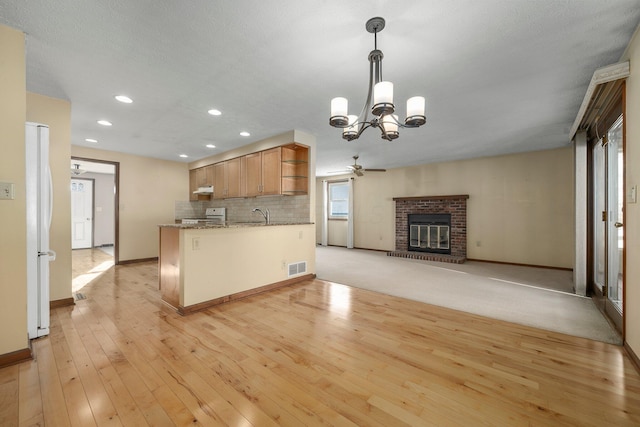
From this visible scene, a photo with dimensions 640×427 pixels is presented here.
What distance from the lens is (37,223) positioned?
221 centimetres

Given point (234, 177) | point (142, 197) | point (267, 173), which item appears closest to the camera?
point (267, 173)

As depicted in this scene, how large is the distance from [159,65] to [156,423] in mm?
2664

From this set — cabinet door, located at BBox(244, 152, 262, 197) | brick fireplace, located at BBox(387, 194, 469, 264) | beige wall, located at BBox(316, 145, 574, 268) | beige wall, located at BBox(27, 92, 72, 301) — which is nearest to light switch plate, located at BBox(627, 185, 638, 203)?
beige wall, located at BBox(316, 145, 574, 268)

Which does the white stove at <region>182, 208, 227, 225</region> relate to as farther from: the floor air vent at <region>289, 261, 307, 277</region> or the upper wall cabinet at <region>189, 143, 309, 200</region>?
the floor air vent at <region>289, 261, 307, 277</region>

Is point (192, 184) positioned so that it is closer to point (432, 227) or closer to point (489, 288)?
point (432, 227)

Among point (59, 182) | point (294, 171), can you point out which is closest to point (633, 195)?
point (294, 171)

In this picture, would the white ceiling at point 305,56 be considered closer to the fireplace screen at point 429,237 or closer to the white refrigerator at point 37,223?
the white refrigerator at point 37,223

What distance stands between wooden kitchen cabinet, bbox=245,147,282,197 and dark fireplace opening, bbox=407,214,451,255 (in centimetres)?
434

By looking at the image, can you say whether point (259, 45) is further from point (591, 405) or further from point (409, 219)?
point (409, 219)

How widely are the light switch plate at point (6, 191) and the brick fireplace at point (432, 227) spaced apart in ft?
21.9

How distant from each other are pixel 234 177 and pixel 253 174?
704 mm

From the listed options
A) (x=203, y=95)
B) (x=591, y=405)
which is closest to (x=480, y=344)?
(x=591, y=405)

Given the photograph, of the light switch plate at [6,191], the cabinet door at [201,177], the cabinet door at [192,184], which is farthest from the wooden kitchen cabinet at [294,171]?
the cabinet door at [192,184]

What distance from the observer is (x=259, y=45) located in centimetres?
205
